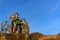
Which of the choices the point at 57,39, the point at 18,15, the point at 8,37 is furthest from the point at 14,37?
the point at 57,39

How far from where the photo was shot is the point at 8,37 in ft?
90.5

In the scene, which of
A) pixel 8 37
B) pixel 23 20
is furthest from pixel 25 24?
pixel 8 37

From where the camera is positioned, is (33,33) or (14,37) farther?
(33,33)

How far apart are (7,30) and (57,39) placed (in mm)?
5489

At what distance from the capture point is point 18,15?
88.8 ft

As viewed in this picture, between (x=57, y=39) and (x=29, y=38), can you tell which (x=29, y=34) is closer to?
(x=29, y=38)

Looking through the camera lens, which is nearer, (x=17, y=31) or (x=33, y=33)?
(x=17, y=31)

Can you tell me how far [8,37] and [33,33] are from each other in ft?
11.3

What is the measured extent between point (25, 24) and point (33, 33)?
2.20m

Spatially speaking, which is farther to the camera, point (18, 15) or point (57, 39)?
point (57, 39)

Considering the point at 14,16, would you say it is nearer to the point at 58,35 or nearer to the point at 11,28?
the point at 11,28

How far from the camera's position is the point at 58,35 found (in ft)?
96.0

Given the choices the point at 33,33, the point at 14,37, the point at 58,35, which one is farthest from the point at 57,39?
the point at 14,37

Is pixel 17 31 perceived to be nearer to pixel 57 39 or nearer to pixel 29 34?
pixel 29 34
